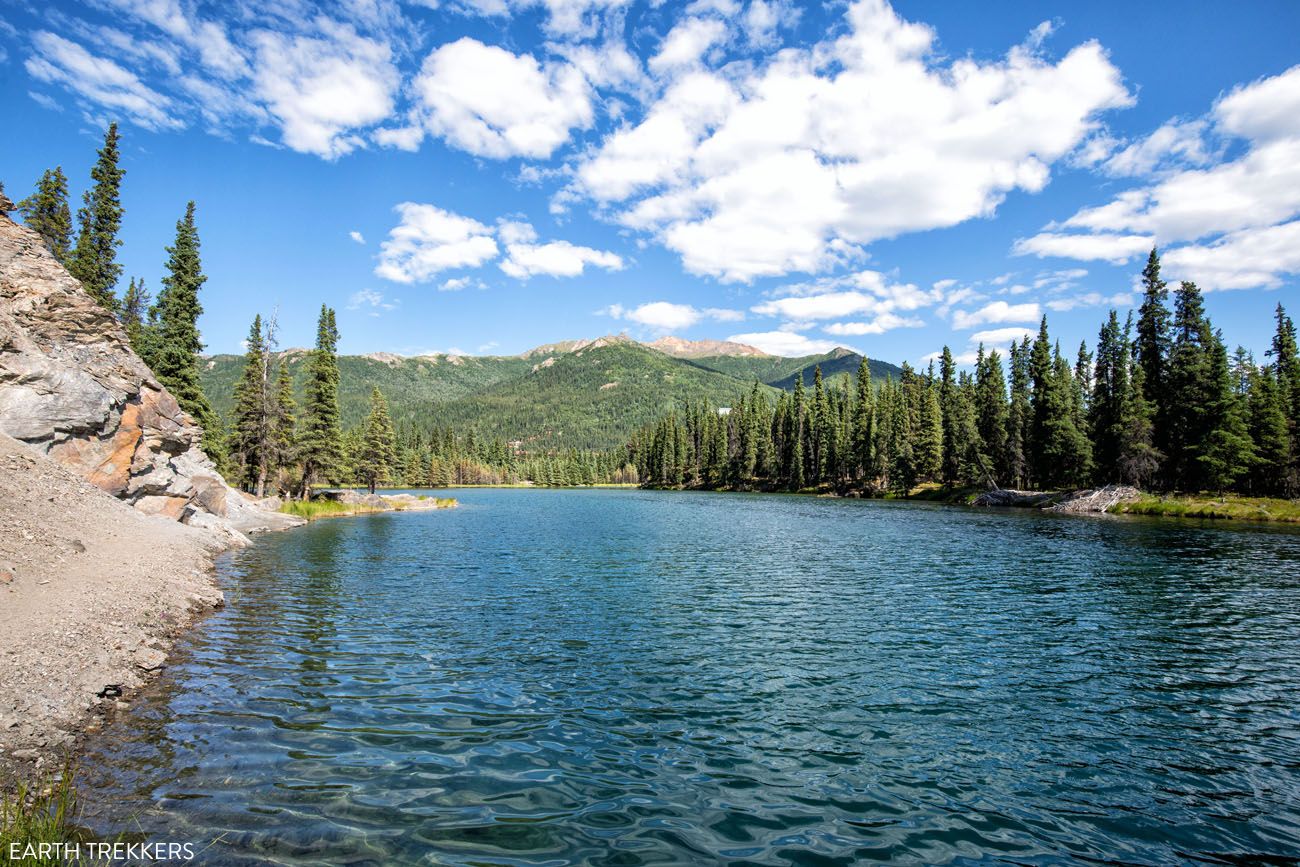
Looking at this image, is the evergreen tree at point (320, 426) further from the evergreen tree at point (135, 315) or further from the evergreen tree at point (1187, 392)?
the evergreen tree at point (1187, 392)

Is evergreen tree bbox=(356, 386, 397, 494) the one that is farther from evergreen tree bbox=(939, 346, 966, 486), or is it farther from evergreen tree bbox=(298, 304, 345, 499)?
evergreen tree bbox=(939, 346, 966, 486)

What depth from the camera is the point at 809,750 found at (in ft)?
32.9

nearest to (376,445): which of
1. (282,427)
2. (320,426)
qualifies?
(320,426)

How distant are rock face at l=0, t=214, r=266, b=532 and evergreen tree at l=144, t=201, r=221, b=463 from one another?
18.7 meters

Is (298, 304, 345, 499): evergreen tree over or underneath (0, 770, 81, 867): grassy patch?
over

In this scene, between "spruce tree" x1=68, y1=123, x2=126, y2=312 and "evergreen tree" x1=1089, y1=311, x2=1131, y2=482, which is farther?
"evergreen tree" x1=1089, y1=311, x2=1131, y2=482

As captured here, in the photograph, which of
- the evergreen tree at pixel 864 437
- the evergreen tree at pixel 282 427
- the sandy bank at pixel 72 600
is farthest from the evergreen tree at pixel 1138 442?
the evergreen tree at pixel 282 427

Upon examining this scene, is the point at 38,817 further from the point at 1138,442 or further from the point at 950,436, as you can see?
the point at 950,436

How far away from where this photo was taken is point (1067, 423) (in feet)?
252

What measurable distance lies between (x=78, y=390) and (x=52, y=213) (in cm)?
4250

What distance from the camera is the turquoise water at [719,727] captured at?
761 centimetres

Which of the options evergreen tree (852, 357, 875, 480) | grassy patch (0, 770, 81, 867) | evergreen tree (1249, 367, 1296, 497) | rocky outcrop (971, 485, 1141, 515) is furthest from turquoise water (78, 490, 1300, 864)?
evergreen tree (852, 357, 875, 480)

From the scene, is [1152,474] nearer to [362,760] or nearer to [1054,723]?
[1054,723]

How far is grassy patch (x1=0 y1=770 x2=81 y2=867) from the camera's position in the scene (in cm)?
584
